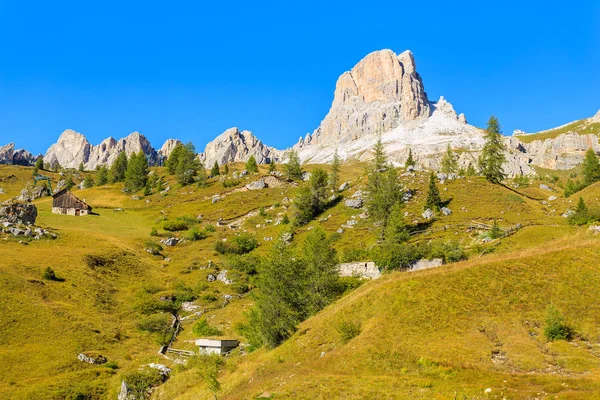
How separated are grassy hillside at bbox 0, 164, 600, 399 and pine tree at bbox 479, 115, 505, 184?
5.59 m

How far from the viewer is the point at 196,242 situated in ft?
317

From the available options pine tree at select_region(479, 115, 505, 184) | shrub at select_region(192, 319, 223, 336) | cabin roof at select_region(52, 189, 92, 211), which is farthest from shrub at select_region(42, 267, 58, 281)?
pine tree at select_region(479, 115, 505, 184)

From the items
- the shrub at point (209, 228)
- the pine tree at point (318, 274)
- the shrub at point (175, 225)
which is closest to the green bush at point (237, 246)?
the shrub at point (209, 228)

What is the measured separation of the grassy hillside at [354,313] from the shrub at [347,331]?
2.48 feet

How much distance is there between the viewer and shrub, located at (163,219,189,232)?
106875 mm

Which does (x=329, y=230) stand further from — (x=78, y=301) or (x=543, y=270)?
(x=543, y=270)

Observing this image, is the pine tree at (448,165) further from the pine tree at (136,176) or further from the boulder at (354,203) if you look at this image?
the pine tree at (136,176)

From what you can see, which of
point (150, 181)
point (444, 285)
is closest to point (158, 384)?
point (444, 285)

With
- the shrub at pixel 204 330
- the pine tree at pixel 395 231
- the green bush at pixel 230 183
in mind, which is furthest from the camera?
the green bush at pixel 230 183

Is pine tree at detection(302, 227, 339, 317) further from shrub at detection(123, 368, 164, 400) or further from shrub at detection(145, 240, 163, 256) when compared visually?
shrub at detection(145, 240, 163, 256)

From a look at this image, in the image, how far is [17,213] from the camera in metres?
85.9

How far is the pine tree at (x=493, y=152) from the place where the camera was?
100500mm

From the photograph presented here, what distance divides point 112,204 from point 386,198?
92779mm

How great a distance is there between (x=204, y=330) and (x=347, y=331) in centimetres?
2964
